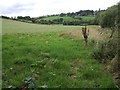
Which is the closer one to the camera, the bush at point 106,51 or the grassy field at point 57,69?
the grassy field at point 57,69

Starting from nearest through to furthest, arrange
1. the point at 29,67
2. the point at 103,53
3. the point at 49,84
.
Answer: the point at 49,84
the point at 29,67
the point at 103,53

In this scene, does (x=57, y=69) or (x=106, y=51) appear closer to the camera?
(x=57, y=69)

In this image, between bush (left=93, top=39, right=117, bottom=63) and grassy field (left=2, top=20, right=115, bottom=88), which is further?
bush (left=93, top=39, right=117, bottom=63)

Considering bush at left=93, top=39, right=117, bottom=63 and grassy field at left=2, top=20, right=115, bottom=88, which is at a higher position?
bush at left=93, top=39, right=117, bottom=63

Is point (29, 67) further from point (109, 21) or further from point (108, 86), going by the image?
point (109, 21)

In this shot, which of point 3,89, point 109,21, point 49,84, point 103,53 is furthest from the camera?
point 109,21

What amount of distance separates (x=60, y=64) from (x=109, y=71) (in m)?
2.46

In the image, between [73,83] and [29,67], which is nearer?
[73,83]

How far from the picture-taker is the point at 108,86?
1017 centimetres

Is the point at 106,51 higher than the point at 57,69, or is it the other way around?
the point at 106,51

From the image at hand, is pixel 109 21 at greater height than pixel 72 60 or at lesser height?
greater

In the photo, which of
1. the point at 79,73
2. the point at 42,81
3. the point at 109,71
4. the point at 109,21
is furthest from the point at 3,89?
the point at 109,21

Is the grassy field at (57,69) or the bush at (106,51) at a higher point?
the bush at (106,51)

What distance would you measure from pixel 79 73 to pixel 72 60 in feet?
9.40
